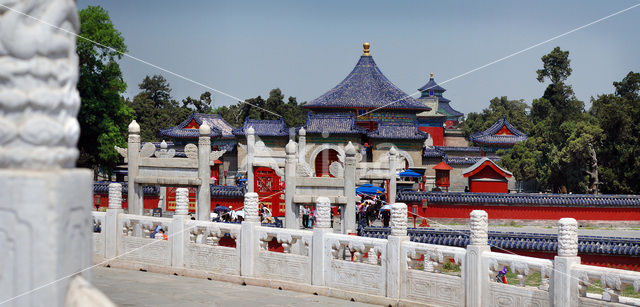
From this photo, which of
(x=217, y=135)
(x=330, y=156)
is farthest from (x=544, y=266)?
(x=217, y=135)

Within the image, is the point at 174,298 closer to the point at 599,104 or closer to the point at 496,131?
the point at 599,104

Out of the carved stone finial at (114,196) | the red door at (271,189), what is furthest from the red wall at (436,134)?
the carved stone finial at (114,196)

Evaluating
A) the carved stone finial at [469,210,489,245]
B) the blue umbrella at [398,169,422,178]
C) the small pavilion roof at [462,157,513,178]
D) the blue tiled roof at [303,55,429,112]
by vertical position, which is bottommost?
the carved stone finial at [469,210,489,245]

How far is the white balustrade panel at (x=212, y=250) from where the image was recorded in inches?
522

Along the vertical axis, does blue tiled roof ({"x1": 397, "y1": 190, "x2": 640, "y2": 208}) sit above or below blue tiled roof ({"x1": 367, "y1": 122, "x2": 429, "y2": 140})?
below

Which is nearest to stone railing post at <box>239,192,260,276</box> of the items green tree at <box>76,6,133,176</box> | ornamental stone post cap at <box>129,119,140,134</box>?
ornamental stone post cap at <box>129,119,140,134</box>

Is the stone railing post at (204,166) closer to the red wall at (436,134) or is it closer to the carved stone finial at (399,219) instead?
the carved stone finial at (399,219)

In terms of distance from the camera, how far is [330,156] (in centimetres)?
4538

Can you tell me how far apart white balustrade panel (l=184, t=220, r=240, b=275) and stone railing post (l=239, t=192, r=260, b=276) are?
143mm

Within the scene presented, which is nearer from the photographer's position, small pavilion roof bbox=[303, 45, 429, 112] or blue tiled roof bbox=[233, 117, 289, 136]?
blue tiled roof bbox=[233, 117, 289, 136]

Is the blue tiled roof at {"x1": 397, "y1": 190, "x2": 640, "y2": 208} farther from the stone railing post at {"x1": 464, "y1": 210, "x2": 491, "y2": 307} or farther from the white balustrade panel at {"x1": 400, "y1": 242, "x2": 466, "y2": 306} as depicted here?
the stone railing post at {"x1": 464, "y1": 210, "x2": 491, "y2": 307}

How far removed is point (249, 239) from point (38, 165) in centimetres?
1058

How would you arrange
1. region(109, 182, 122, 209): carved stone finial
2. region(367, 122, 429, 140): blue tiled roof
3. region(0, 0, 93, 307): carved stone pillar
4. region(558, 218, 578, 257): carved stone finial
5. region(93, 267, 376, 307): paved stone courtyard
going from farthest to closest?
1. region(367, 122, 429, 140): blue tiled roof
2. region(109, 182, 122, 209): carved stone finial
3. region(93, 267, 376, 307): paved stone courtyard
4. region(558, 218, 578, 257): carved stone finial
5. region(0, 0, 93, 307): carved stone pillar

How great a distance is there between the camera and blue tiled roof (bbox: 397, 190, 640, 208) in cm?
3050
